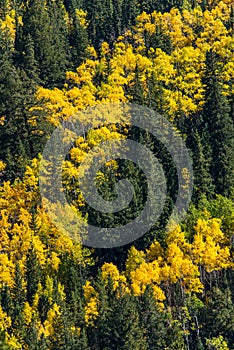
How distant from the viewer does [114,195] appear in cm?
9269

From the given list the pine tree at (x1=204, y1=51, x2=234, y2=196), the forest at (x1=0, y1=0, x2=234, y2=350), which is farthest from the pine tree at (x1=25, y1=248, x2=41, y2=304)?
the pine tree at (x1=204, y1=51, x2=234, y2=196)

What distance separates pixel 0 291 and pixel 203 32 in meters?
65.2

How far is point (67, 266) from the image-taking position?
8594 cm

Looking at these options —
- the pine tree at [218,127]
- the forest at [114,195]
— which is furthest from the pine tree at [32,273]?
the pine tree at [218,127]

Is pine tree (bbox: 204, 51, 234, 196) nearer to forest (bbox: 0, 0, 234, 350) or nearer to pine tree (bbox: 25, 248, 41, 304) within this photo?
forest (bbox: 0, 0, 234, 350)

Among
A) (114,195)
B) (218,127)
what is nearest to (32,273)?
(114,195)

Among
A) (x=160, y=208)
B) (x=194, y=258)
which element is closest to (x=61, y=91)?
(x=160, y=208)

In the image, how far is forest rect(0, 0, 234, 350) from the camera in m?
75.1

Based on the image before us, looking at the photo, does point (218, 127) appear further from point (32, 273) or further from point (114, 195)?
point (32, 273)

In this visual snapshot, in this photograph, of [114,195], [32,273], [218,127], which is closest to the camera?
[32,273]

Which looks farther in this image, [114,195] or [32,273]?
[114,195]

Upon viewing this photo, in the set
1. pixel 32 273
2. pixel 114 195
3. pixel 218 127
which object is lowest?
pixel 32 273

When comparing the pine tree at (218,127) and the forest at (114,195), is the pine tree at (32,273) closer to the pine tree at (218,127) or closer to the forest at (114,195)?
the forest at (114,195)

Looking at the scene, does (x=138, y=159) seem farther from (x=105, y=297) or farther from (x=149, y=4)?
(x=149, y=4)
